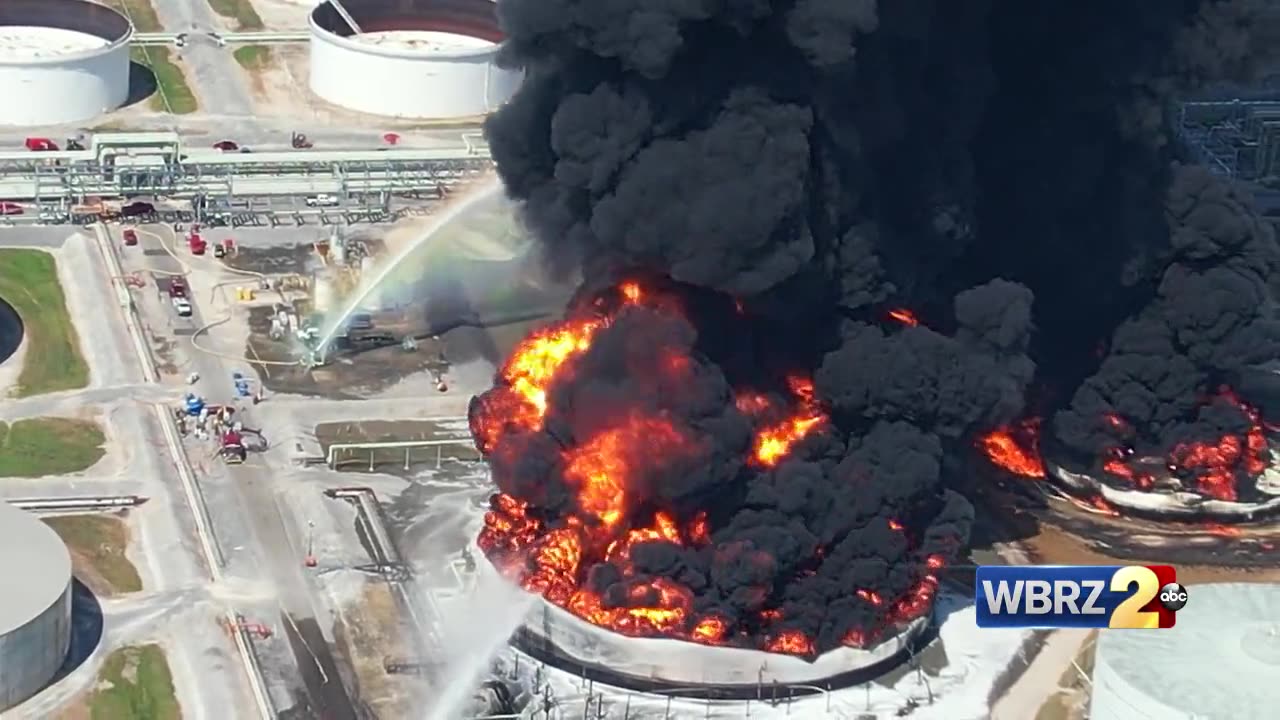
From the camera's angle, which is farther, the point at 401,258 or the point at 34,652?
the point at 401,258

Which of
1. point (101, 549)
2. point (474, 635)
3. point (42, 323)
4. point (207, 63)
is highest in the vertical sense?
point (474, 635)

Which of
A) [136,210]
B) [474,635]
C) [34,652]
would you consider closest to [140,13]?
[136,210]

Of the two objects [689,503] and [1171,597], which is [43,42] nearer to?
[689,503]

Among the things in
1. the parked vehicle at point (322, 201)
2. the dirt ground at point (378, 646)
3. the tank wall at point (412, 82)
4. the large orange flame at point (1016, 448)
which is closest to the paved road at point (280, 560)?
the dirt ground at point (378, 646)

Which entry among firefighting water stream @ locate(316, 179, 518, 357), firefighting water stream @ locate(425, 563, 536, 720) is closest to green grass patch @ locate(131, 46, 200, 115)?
firefighting water stream @ locate(316, 179, 518, 357)

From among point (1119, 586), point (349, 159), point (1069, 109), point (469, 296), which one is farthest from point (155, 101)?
point (1119, 586)

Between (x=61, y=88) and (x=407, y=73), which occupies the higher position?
(x=407, y=73)

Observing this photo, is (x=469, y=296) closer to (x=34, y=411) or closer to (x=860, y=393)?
(x=34, y=411)
